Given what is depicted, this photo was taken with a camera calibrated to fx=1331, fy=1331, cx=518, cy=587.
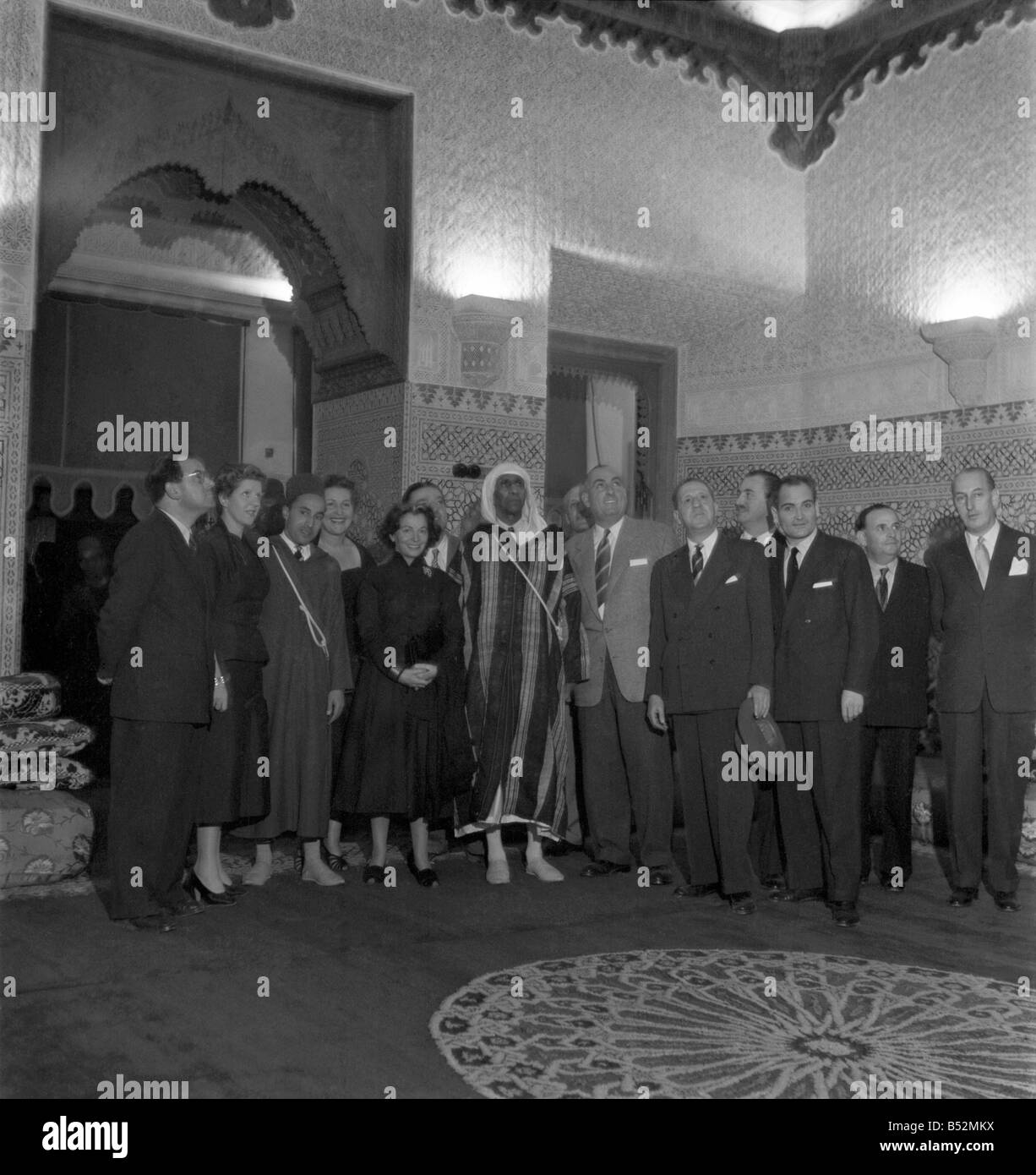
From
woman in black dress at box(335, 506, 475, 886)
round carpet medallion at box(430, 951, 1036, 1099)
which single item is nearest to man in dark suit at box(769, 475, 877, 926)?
round carpet medallion at box(430, 951, 1036, 1099)

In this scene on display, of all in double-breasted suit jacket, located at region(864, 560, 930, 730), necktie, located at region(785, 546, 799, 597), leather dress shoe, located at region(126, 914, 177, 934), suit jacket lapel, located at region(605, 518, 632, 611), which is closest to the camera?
leather dress shoe, located at region(126, 914, 177, 934)

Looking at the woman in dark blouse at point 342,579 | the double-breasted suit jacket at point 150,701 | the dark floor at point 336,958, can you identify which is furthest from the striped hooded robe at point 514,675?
the double-breasted suit jacket at point 150,701

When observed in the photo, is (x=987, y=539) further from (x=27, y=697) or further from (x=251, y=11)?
(x=251, y=11)

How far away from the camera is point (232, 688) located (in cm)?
460

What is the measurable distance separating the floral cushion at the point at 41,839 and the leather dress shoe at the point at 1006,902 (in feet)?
10.7

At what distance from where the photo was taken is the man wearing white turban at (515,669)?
16.8 ft

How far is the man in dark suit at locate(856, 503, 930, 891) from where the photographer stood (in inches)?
203

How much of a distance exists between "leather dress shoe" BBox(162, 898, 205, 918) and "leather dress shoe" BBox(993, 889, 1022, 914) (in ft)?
9.06

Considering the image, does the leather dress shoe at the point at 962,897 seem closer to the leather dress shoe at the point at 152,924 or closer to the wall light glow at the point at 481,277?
the leather dress shoe at the point at 152,924

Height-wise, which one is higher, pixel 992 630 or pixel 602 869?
pixel 992 630

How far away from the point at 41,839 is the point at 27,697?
24.3 inches

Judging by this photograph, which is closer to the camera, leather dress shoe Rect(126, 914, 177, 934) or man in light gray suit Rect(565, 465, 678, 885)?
leather dress shoe Rect(126, 914, 177, 934)

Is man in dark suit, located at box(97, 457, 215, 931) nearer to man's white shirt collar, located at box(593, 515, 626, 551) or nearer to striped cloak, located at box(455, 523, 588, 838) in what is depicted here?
striped cloak, located at box(455, 523, 588, 838)

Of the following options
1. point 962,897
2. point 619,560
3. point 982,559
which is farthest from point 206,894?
point 982,559
